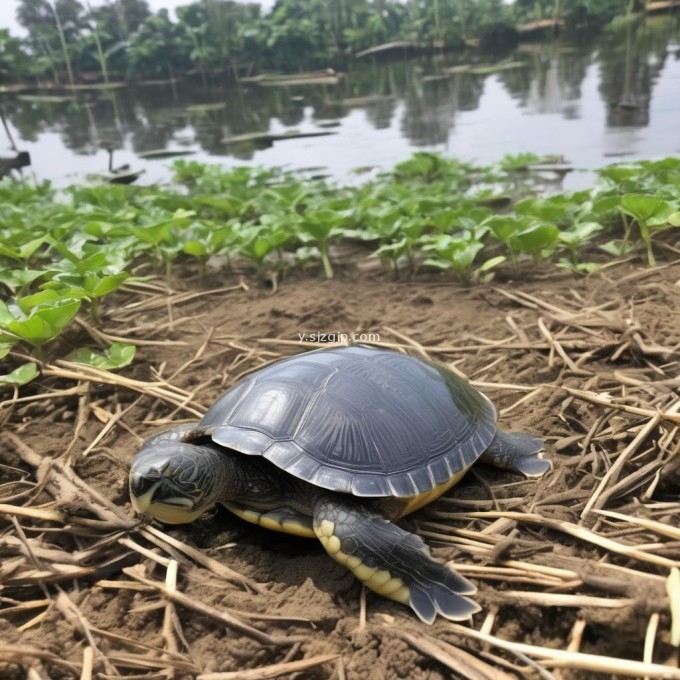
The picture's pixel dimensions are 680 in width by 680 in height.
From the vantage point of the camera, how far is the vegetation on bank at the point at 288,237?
252 cm

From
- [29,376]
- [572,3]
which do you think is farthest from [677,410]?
[572,3]

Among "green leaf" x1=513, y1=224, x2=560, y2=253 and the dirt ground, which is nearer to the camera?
the dirt ground

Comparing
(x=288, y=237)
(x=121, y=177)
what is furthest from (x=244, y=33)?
(x=288, y=237)

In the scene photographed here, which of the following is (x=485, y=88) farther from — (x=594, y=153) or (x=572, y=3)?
(x=572, y=3)

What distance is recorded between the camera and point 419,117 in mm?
10742

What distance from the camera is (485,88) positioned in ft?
45.1

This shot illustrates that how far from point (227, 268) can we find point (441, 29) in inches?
1030

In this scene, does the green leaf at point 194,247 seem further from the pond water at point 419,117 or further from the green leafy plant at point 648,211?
the pond water at point 419,117

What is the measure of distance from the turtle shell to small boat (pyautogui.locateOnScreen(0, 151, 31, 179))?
345 inches

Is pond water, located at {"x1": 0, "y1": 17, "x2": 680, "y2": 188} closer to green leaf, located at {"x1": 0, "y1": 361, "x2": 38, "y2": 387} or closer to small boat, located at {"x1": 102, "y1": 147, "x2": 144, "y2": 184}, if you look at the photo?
small boat, located at {"x1": 102, "y1": 147, "x2": 144, "y2": 184}

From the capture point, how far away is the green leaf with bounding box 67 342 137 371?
240cm

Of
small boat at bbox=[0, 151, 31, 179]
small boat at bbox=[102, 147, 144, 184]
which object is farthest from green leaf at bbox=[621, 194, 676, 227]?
small boat at bbox=[0, 151, 31, 179]

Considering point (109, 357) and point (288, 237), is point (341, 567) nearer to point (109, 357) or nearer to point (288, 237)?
point (109, 357)

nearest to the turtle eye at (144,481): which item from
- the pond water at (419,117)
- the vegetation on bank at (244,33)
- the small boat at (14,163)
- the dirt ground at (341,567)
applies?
the dirt ground at (341,567)
